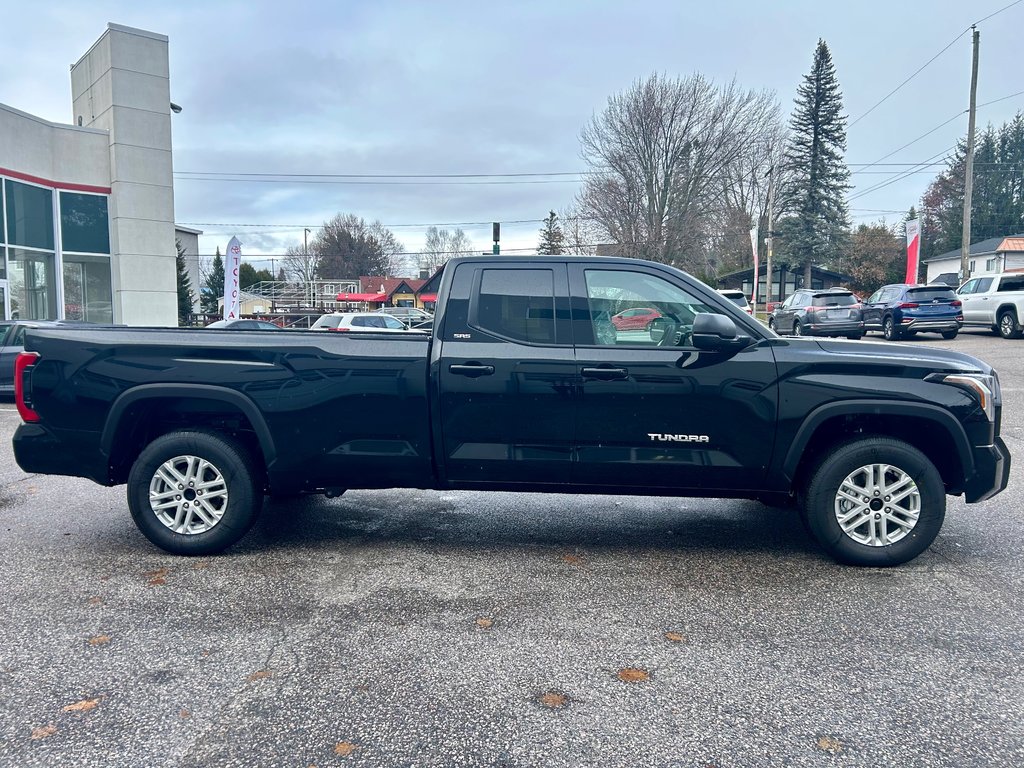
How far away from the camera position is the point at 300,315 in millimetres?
51250

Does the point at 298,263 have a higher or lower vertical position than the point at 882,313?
higher

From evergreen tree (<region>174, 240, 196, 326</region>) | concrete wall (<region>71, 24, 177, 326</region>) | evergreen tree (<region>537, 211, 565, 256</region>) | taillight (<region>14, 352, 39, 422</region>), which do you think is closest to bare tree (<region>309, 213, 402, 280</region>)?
evergreen tree (<region>537, 211, 565, 256</region>)

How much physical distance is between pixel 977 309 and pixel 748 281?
39070mm

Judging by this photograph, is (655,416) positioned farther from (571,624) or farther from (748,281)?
(748,281)

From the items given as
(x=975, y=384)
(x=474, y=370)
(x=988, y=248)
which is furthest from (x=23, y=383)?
(x=988, y=248)

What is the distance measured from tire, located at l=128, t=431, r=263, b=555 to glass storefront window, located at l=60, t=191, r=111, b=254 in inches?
828

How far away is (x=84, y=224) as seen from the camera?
22891 mm

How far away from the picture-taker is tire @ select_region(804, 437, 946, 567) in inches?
183

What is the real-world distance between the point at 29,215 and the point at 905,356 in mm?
23445

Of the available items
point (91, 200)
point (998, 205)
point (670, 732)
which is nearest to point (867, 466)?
point (670, 732)

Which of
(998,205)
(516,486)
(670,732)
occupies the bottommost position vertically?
(670,732)

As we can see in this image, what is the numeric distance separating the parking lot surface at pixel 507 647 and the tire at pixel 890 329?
1872 cm

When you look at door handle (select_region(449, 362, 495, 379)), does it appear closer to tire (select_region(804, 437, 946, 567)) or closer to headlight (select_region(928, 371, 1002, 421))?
tire (select_region(804, 437, 946, 567))

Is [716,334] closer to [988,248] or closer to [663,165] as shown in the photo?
[663,165]
